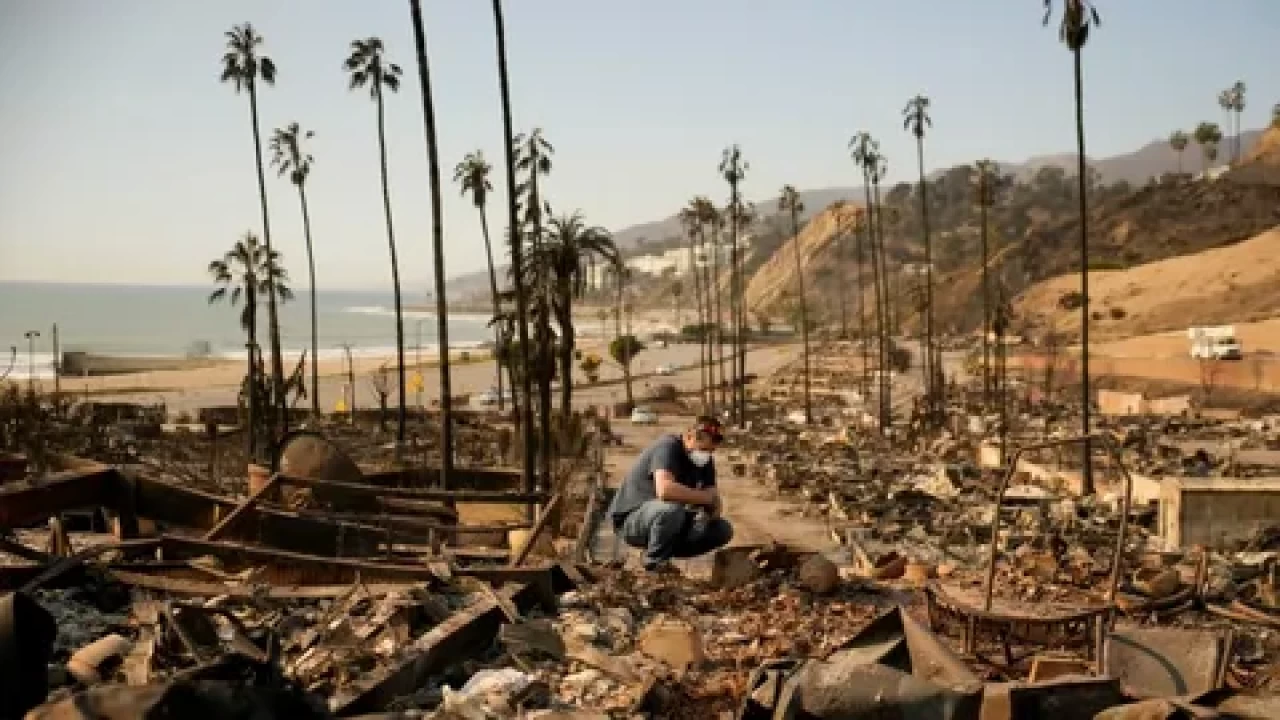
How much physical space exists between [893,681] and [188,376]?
97.0 meters

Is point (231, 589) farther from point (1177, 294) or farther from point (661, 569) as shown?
point (1177, 294)

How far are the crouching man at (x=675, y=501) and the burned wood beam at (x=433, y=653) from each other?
1412 mm

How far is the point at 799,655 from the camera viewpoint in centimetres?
768

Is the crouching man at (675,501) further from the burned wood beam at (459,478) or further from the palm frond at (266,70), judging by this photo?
the palm frond at (266,70)

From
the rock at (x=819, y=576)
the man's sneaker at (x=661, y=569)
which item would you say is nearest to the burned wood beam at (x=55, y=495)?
the man's sneaker at (x=661, y=569)

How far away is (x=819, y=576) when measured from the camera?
9.56 metres

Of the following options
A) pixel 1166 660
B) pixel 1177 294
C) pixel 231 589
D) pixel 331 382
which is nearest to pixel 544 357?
pixel 231 589

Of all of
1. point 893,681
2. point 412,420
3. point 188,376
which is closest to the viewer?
Result: point 893,681

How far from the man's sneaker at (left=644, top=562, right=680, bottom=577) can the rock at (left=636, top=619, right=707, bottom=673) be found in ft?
7.20

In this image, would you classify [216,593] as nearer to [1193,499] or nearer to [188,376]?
[1193,499]

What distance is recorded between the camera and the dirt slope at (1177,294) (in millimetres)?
79938

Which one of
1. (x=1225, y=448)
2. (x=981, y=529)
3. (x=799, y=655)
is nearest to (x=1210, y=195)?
(x=1225, y=448)

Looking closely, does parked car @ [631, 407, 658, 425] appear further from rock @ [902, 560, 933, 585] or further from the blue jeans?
the blue jeans

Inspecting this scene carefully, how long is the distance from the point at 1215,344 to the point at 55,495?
63.1m
